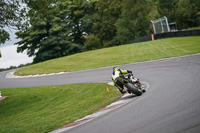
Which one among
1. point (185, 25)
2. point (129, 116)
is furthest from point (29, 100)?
point (185, 25)

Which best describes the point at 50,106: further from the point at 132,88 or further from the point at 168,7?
the point at 168,7

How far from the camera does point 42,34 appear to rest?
6319 centimetres

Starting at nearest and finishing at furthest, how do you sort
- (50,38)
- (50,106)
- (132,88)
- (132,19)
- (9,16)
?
(132,88)
(50,106)
(9,16)
(50,38)
(132,19)

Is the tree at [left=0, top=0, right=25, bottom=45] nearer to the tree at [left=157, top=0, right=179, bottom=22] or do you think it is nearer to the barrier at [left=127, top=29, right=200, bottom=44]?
the barrier at [left=127, top=29, right=200, bottom=44]

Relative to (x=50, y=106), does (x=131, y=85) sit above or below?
above

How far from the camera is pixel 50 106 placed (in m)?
12.8

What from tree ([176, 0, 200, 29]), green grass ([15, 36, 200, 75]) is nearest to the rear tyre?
green grass ([15, 36, 200, 75])

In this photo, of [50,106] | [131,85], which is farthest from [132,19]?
[131,85]

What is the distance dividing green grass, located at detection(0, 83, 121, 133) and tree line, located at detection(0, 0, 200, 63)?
3452 cm

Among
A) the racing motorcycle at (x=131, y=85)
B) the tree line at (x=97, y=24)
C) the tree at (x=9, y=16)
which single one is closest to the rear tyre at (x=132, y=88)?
the racing motorcycle at (x=131, y=85)

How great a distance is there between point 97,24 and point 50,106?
5750 cm

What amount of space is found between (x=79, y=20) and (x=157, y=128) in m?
65.5

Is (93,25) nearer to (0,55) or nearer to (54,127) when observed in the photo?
(0,55)

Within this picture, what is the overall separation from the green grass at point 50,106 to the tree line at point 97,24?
34.5 meters
